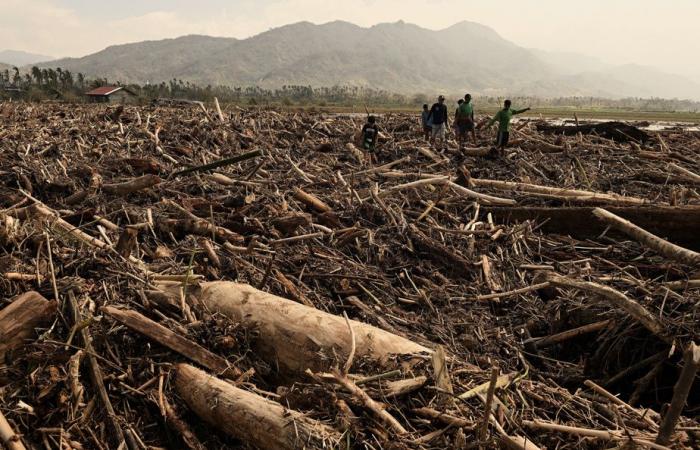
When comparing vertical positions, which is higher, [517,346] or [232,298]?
[232,298]

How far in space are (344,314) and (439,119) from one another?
10.3 metres

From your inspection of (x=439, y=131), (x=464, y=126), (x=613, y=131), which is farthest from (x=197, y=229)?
(x=613, y=131)

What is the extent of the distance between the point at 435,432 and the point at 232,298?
2177 mm

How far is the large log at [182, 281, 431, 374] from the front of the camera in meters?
3.51

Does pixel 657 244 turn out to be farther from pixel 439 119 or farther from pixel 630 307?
pixel 439 119

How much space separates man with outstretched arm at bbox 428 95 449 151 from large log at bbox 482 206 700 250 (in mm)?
6070

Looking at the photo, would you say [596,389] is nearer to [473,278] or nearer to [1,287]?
[473,278]

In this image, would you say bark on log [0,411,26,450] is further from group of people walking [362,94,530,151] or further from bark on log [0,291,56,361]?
group of people walking [362,94,530,151]

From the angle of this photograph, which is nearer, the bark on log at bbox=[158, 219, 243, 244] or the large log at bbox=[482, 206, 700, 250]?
the large log at bbox=[482, 206, 700, 250]

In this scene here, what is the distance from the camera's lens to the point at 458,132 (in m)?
13.4

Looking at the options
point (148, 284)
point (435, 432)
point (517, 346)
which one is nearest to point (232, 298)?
point (148, 284)

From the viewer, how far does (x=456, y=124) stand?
13.4 meters

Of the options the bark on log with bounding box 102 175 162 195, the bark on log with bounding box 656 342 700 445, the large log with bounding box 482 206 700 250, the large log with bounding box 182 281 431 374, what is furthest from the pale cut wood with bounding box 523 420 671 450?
the bark on log with bounding box 102 175 162 195

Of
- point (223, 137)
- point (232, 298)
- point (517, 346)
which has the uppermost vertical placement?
point (223, 137)
